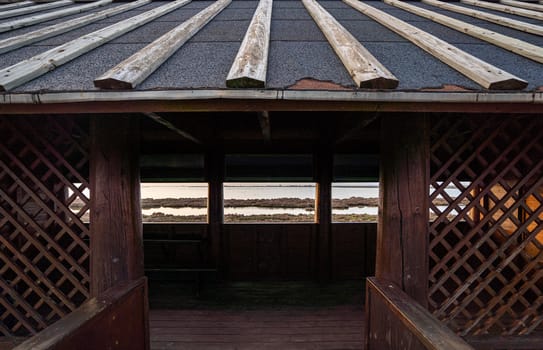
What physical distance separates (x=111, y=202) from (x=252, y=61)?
135 cm

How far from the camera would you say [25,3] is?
466 centimetres

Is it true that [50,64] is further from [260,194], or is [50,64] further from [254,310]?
[260,194]

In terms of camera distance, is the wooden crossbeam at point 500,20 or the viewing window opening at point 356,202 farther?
the viewing window opening at point 356,202

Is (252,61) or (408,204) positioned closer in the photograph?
(252,61)

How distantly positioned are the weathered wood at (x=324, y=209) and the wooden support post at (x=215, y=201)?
1.66m

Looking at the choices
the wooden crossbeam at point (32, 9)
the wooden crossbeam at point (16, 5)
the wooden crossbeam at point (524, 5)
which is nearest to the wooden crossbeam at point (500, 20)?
the wooden crossbeam at point (524, 5)

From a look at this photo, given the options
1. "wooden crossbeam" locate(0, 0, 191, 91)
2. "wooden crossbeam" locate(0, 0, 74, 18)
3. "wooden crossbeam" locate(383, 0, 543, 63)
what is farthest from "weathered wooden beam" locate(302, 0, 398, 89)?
"wooden crossbeam" locate(0, 0, 74, 18)

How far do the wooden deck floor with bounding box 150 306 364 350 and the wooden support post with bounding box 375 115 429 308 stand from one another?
1.35 metres

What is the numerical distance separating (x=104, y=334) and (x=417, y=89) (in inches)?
83.2

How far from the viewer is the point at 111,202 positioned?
2.09 m

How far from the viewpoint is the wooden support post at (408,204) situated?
2045mm

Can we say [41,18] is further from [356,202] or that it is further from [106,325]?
[356,202]

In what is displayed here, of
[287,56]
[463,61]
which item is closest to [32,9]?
[287,56]

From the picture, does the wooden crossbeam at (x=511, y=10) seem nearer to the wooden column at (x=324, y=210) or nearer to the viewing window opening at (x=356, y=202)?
the wooden column at (x=324, y=210)
